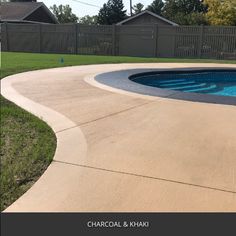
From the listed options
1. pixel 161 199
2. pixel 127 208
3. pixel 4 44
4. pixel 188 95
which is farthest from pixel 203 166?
pixel 4 44

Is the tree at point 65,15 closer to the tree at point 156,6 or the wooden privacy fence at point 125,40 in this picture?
the tree at point 156,6

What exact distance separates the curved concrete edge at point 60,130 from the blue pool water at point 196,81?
18.3 ft

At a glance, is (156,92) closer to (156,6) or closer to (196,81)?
(196,81)

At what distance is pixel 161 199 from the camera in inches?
118

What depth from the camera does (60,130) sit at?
15.7 feet

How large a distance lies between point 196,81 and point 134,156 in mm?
10444

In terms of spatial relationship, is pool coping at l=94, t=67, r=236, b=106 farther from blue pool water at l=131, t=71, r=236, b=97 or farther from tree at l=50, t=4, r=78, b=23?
tree at l=50, t=4, r=78, b=23

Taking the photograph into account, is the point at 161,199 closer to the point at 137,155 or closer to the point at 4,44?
the point at 137,155

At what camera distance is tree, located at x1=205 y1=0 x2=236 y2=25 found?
90.6ft

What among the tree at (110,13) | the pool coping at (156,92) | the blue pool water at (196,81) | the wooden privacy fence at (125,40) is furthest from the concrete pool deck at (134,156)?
the tree at (110,13)

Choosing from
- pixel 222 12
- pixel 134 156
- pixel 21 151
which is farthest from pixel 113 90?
pixel 222 12

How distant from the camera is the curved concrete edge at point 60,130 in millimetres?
3834
